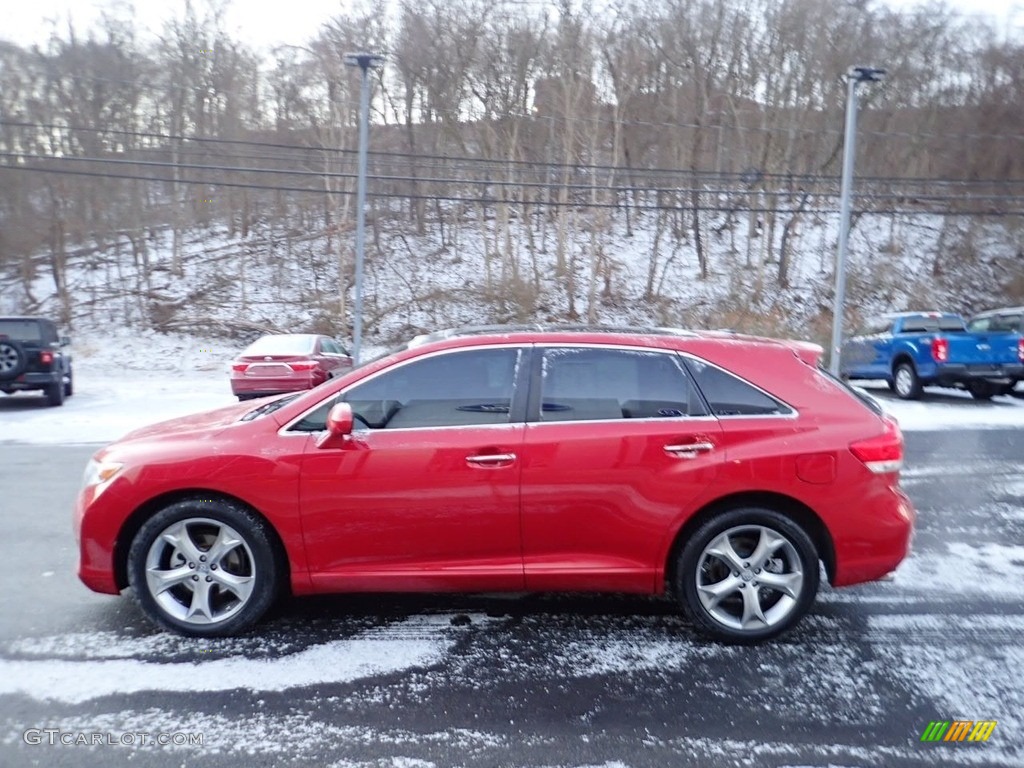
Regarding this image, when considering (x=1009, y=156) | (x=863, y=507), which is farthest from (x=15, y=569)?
(x=1009, y=156)

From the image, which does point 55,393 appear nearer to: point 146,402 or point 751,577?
point 146,402

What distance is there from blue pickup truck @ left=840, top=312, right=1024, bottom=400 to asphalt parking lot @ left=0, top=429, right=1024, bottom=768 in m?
11.4

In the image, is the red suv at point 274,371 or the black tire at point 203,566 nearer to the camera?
the black tire at point 203,566

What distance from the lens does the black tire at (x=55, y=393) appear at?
14626 millimetres

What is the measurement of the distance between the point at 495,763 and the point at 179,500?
2.15 metres

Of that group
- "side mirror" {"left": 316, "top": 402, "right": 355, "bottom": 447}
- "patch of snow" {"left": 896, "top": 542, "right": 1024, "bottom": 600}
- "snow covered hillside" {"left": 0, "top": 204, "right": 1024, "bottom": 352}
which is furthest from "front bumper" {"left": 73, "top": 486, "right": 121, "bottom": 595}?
"snow covered hillside" {"left": 0, "top": 204, "right": 1024, "bottom": 352}

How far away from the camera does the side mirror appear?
405 centimetres

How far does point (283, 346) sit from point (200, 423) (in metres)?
12.1

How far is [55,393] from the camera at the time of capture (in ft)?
48.5

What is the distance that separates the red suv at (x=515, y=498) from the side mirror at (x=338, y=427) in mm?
12

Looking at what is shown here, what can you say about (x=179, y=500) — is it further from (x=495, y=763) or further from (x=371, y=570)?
(x=495, y=763)

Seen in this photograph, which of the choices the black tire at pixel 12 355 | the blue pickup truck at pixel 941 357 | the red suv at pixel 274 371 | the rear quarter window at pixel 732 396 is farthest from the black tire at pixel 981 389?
the black tire at pixel 12 355

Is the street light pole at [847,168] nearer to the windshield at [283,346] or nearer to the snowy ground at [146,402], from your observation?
the snowy ground at [146,402]

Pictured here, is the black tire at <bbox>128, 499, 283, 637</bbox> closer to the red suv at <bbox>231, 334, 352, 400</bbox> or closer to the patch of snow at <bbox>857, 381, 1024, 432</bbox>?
the patch of snow at <bbox>857, 381, 1024, 432</bbox>
